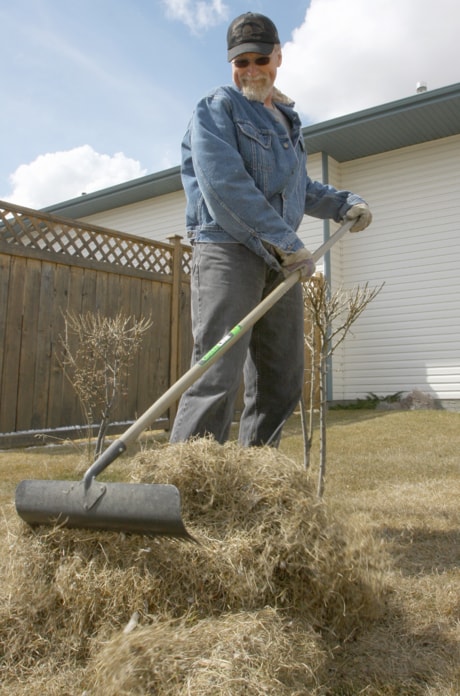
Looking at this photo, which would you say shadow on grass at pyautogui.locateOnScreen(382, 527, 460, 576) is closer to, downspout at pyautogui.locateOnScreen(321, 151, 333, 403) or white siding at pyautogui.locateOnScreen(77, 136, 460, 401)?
white siding at pyautogui.locateOnScreen(77, 136, 460, 401)

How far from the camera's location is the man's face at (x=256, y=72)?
2.47 m

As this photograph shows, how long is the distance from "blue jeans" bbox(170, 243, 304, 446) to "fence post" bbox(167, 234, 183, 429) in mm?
4677

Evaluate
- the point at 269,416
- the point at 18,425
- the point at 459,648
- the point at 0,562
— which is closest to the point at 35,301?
the point at 18,425

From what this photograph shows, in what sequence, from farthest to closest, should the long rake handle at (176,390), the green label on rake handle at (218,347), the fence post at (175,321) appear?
the fence post at (175,321) → the green label on rake handle at (218,347) → the long rake handle at (176,390)

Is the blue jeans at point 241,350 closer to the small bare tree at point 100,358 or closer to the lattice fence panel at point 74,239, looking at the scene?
the small bare tree at point 100,358

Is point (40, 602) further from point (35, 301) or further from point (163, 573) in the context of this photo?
point (35, 301)

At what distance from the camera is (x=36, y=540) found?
1625mm

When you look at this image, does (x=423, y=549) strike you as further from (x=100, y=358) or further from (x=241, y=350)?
(x=100, y=358)

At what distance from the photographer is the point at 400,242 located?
10.7 metres

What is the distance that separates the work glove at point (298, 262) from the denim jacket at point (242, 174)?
0.02 m

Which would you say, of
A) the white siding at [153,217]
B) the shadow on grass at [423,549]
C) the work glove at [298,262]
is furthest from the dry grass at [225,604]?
the white siding at [153,217]

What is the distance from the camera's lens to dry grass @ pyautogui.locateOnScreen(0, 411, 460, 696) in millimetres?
1352

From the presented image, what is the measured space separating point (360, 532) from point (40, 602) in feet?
3.27

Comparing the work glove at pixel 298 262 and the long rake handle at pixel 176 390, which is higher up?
the work glove at pixel 298 262
